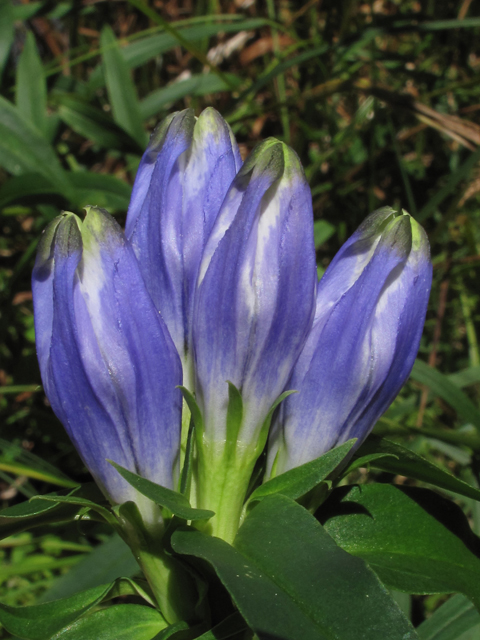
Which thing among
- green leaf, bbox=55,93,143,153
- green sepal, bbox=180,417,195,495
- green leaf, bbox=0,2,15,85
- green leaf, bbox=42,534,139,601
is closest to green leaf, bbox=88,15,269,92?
green leaf, bbox=55,93,143,153

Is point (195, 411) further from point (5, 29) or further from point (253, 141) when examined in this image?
point (253, 141)

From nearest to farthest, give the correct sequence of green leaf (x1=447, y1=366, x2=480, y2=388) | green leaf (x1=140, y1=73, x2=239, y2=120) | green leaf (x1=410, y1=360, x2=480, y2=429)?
1. green leaf (x1=410, y1=360, x2=480, y2=429)
2. green leaf (x1=447, y1=366, x2=480, y2=388)
3. green leaf (x1=140, y1=73, x2=239, y2=120)

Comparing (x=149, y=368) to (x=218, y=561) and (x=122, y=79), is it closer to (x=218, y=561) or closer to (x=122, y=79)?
(x=218, y=561)

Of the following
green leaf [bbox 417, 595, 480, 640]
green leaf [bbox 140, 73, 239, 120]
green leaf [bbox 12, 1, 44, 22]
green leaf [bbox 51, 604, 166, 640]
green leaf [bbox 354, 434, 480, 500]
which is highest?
green leaf [bbox 12, 1, 44, 22]

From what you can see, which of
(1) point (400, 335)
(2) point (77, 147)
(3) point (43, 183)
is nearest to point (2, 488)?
(3) point (43, 183)

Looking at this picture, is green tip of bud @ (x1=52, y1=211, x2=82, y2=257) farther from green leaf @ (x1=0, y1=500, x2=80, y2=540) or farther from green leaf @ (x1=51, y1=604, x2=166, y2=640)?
green leaf @ (x1=51, y1=604, x2=166, y2=640)

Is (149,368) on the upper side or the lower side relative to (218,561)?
upper

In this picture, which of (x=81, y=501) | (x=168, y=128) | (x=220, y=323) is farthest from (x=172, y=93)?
(x=81, y=501)
